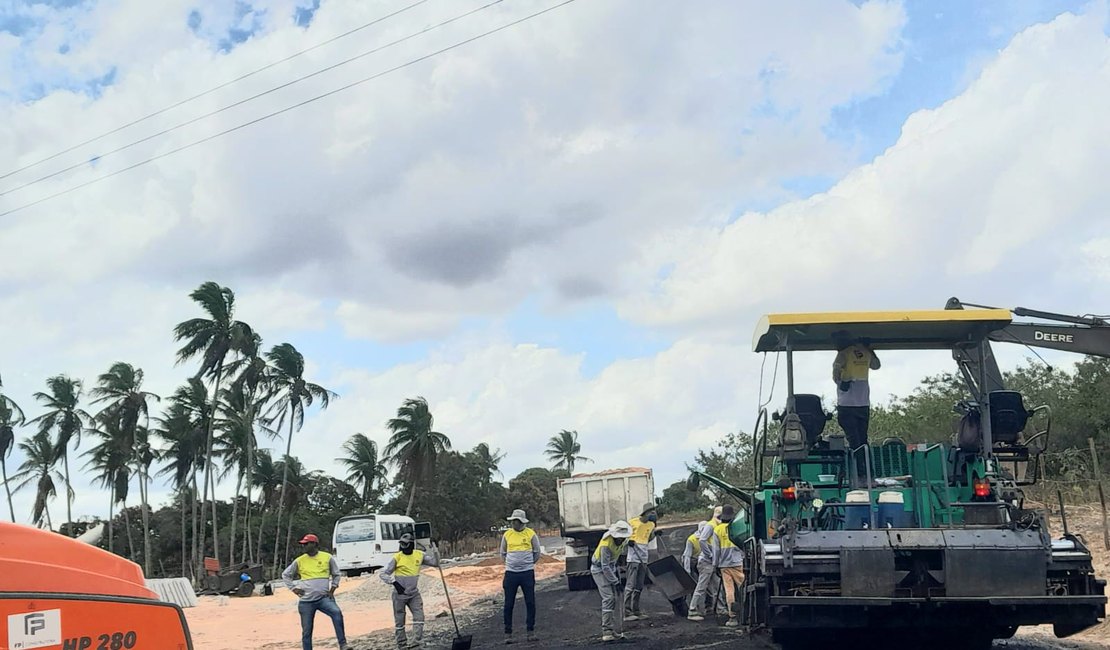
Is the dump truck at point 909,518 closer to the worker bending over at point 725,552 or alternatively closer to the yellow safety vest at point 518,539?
the worker bending over at point 725,552

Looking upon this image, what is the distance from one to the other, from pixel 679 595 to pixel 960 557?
23.1 feet

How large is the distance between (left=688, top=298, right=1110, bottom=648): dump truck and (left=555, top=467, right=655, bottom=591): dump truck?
52.9 ft

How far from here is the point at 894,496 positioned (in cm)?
801

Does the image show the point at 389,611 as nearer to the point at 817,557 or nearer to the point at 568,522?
the point at 568,522

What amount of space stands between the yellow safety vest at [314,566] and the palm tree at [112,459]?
1409 inches

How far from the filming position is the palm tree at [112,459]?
44.6 m

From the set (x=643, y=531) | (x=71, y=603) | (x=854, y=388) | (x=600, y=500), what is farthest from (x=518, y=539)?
(x=600, y=500)

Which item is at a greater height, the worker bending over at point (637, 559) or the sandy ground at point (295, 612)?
the worker bending over at point (637, 559)

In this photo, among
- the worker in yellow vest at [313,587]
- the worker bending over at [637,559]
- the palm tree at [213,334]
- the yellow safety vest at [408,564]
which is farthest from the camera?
the palm tree at [213,334]

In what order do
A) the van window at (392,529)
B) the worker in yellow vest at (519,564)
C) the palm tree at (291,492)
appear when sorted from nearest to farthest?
the worker in yellow vest at (519,564)
the van window at (392,529)
the palm tree at (291,492)

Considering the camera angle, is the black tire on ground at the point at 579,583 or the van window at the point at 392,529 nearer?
the black tire on ground at the point at 579,583

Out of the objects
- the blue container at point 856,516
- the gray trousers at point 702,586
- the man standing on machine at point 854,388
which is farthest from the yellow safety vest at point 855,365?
the gray trousers at point 702,586

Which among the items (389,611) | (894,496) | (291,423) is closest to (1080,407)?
(389,611)

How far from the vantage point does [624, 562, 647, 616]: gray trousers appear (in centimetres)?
1260
